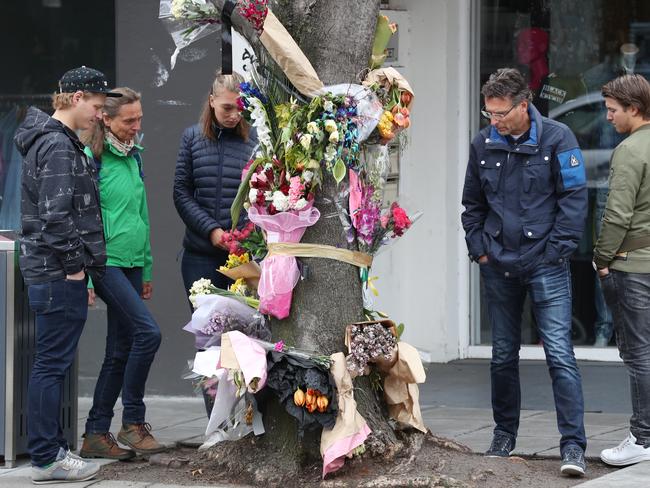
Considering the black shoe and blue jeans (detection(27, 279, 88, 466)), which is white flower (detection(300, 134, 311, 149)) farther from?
the black shoe

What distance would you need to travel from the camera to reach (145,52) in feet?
27.3

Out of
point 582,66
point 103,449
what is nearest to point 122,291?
point 103,449

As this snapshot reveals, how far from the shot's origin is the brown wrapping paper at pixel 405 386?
19.4 ft

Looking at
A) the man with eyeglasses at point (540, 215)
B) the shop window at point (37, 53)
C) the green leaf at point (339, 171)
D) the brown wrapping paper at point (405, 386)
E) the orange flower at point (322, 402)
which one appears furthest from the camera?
the shop window at point (37, 53)

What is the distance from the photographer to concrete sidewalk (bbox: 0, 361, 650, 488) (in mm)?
6344

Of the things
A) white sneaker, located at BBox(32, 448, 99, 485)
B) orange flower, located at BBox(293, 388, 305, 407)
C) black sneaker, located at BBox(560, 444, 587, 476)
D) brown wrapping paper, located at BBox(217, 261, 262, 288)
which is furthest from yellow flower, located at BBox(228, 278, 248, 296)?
black sneaker, located at BBox(560, 444, 587, 476)

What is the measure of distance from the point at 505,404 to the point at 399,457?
75 cm

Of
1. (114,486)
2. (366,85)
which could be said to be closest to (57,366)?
(114,486)

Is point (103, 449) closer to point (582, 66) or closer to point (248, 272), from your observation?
point (248, 272)

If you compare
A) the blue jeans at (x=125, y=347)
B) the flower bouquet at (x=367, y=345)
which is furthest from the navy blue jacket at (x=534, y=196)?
the blue jeans at (x=125, y=347)

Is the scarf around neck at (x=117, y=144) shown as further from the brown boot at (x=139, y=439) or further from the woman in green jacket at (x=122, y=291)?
the brown boot at (x=139, y=439)

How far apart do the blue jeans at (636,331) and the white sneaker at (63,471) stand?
2.73m

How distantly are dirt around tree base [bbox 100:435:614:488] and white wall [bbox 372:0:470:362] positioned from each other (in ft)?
10.1

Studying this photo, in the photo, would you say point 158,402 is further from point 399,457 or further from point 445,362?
point 399,457
